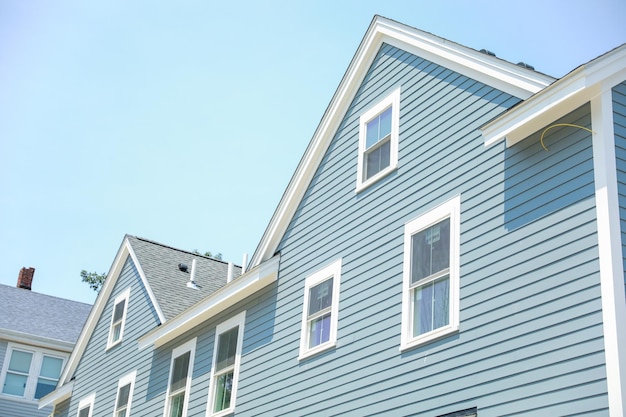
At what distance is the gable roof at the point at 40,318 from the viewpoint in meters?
31.1

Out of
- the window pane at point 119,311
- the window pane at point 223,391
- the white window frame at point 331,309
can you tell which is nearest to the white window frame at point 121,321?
the window pane at point 119,311

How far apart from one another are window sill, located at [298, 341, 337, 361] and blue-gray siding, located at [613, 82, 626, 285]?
554 centimetres

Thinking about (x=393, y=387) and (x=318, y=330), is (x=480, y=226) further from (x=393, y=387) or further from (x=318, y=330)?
(x=318, y=330)

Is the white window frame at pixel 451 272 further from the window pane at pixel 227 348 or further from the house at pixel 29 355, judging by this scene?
the house at pixel 29 355

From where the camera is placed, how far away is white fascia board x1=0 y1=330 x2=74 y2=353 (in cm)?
3059

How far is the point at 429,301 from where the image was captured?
1162 centimetres

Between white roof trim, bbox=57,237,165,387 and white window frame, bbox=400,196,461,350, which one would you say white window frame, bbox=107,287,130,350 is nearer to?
white roof trim, bbox=57,237,165,387

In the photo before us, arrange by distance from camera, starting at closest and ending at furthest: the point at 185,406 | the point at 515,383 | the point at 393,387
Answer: the point at 515,383
the point at 393,387
the point at 185,406

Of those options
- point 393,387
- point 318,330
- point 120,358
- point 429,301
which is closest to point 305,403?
point 318,330

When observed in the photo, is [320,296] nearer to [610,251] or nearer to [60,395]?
[610,251]

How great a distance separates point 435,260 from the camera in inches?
460

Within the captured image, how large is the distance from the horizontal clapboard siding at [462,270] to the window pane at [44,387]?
17389 millimetres

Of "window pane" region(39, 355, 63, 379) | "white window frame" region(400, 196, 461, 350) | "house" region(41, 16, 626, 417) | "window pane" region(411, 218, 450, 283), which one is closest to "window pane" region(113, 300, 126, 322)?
"house" region(41, 16, 626, 417)

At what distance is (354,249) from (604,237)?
524 cm
